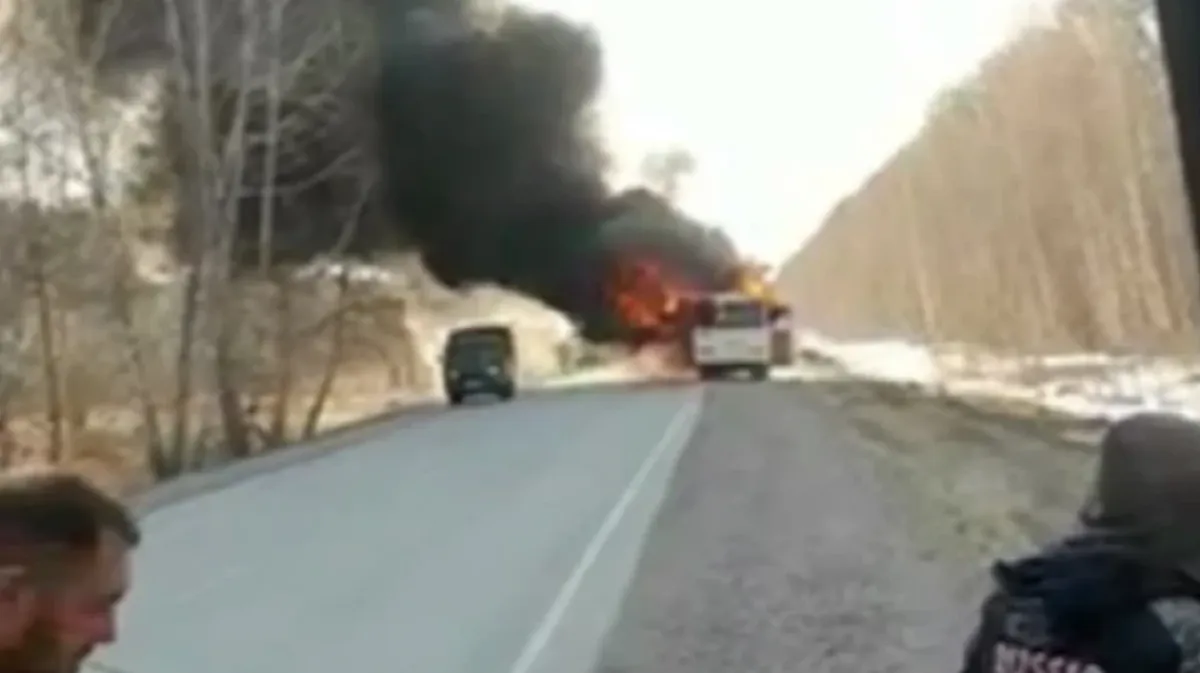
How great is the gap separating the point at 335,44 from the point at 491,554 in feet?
19.2

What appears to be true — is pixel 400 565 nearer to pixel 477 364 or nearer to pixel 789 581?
pixel 789 581

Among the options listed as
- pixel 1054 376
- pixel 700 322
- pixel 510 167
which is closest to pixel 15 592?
pixel 1054 376

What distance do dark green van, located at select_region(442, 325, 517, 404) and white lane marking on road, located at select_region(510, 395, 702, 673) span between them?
5210mm

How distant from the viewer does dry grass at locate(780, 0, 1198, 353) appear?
9.04ft

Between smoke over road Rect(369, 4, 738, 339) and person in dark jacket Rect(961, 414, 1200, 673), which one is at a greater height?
smoke over road Rect(369, 4, 738, 339)

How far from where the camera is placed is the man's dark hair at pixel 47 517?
2.52ft

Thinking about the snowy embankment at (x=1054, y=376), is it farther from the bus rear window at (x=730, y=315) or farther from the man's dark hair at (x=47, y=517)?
the bus rear window at (x=730, y=315)

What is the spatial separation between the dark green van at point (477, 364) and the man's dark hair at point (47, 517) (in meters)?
11.6

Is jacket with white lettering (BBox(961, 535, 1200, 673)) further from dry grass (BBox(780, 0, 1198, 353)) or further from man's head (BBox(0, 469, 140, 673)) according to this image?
dry grass (BBox(780, 0, 1198, 353))

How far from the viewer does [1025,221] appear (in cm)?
391

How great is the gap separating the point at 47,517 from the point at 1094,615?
504mm

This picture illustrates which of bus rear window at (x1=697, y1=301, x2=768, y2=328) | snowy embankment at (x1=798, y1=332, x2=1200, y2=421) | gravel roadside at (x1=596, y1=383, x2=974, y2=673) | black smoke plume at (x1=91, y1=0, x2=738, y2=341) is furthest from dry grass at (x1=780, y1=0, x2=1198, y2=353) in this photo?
bus rear window at (x1=697, y1=301, x2=768, y2=328)

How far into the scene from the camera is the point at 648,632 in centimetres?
313

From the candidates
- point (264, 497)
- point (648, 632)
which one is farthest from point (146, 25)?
point (648, 632)
